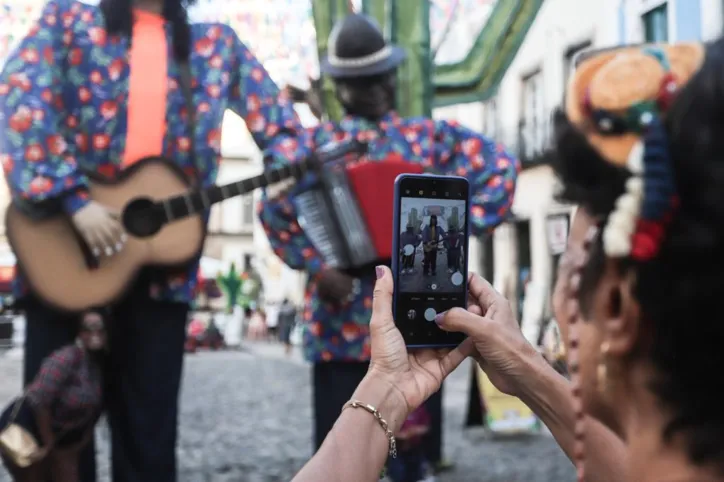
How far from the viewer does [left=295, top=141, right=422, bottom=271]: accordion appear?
7.57 ft

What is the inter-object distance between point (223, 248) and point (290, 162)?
35.0 meters

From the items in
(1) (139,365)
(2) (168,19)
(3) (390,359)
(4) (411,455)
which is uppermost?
(2) (168,19)

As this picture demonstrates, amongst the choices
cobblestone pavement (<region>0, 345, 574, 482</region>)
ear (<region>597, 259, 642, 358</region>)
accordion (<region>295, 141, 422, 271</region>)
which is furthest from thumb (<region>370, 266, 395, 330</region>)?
cobblestone pavement (<region>0, 345, 574, 482</region>)

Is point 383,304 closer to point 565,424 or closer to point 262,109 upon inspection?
point 565,424

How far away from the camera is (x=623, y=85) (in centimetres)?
70

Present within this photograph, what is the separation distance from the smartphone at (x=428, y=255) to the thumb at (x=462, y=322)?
0.04 metres

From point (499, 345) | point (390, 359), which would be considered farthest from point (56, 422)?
point (499, 345)

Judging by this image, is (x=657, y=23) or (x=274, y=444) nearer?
(x=657, y=23)

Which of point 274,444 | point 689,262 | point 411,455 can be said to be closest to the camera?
point 689,262

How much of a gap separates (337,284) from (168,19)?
2.89ft

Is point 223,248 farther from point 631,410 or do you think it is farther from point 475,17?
point 631,410

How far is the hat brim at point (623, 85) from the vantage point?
2.23 ft

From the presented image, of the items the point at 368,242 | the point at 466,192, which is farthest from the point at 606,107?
the point at 368,242

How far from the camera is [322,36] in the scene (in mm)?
3402
